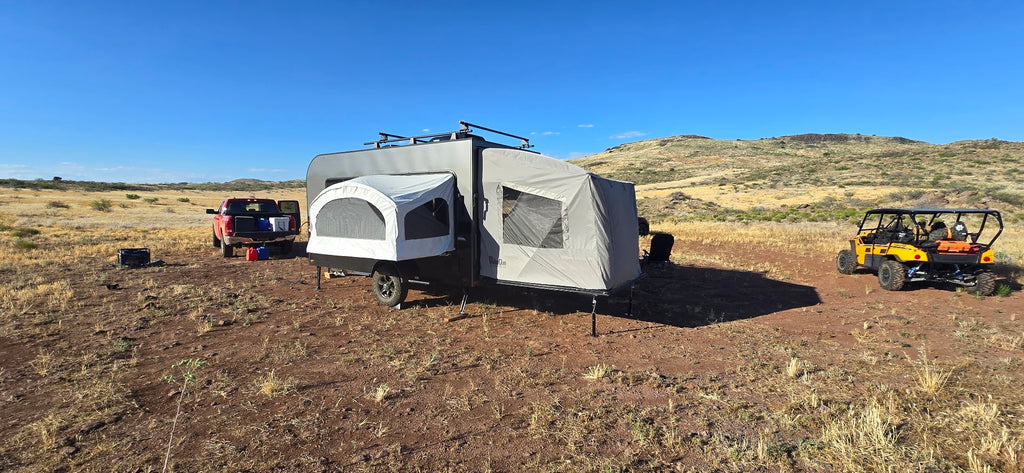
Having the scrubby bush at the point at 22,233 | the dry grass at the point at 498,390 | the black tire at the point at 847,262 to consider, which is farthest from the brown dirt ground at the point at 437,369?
the scrubby bush at the point at 22,233

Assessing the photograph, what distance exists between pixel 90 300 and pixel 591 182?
29.6 feet

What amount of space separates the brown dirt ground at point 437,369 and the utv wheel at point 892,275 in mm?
329

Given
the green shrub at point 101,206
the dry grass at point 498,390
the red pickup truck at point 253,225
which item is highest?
the green shrub at point 101,206

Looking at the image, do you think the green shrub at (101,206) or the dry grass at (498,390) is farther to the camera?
the green shrub at (101,206)

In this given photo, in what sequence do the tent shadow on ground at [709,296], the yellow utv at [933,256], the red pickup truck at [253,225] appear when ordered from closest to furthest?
the tent shadow on ground at [709,296]
the yellow utv at [933,256]
the red pickup truck at [253,225]

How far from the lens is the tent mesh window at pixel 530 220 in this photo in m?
7.11

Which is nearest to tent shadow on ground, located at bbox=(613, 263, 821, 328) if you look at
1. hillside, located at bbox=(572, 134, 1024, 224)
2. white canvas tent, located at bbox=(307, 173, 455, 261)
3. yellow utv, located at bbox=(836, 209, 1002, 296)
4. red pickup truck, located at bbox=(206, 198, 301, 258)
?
yellow utv, located at bbox=(836, 209, 1002, 296)

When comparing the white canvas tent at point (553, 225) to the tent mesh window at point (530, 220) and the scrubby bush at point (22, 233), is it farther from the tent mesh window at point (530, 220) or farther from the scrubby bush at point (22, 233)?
the scrubby bush at point (22, 233)

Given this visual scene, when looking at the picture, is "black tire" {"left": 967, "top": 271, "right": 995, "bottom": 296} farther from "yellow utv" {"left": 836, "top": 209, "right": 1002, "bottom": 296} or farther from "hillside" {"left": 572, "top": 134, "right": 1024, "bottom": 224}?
"hillside" {"left": 572, "top": 134, "right": 1024, "bottom": 224}

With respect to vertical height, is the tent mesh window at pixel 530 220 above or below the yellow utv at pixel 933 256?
above

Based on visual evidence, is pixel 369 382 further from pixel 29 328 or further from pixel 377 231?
pixel 29 328

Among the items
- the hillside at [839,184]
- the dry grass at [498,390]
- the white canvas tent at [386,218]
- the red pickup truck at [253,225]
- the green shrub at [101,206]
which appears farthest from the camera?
the green shrub at [101,206]

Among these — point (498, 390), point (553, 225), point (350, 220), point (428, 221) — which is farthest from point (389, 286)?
point (498, 390)

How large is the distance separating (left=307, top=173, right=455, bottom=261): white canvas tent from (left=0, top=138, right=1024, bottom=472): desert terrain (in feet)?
3.79
